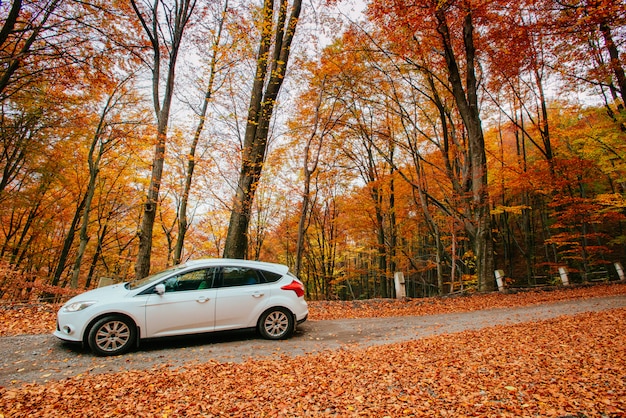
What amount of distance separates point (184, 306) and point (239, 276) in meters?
1.06

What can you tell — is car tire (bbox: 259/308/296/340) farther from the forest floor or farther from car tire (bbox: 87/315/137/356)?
car tire (bbox: 87/315/137/356)

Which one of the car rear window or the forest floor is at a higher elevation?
the car rear window

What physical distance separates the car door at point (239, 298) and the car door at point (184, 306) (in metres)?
0.15

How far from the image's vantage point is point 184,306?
524cm

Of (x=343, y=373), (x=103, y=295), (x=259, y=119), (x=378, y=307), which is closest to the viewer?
(x=343, y=373)

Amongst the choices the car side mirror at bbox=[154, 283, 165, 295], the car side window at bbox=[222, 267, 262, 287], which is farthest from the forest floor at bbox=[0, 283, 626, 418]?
the car side window at bbox=[222, 267, 262, 287]

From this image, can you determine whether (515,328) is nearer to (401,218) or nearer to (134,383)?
(134,383)

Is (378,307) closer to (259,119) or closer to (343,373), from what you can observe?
(343,373)

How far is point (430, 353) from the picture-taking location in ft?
15.2

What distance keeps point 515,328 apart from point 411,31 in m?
10.2

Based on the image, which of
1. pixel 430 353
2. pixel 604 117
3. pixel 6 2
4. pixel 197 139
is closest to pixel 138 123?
pixel 197 139

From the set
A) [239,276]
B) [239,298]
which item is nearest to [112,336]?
[239,298]

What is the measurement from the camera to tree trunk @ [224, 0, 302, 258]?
922cm

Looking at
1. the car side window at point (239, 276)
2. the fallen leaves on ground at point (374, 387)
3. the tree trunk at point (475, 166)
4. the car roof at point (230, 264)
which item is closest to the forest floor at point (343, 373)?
the fallen leaves on ground at point (374, 387)
